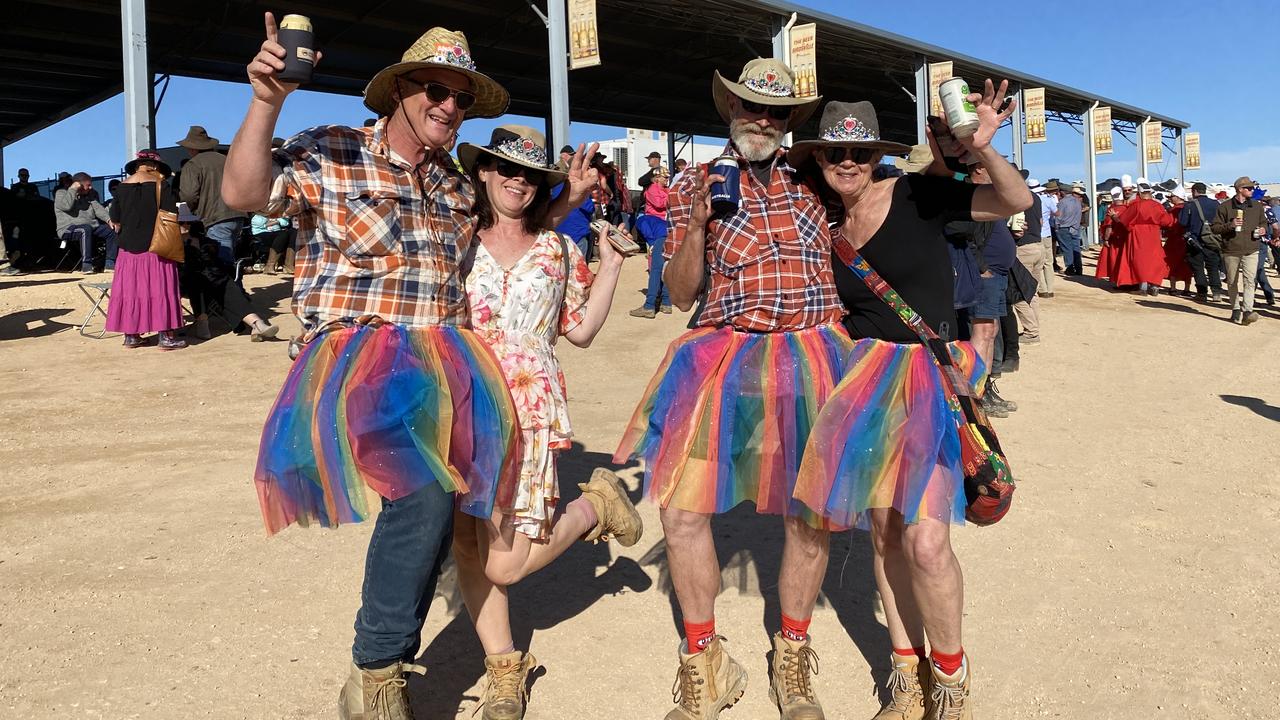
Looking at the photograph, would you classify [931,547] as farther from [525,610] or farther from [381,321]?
[525,610]

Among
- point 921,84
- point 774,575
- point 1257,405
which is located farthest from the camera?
point 921,84

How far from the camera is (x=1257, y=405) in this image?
8211mm

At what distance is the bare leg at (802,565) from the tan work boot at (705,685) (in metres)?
0.29

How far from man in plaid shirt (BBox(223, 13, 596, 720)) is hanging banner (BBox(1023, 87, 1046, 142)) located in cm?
2438

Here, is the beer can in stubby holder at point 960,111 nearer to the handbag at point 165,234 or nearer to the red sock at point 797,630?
the red sock at point 797,630

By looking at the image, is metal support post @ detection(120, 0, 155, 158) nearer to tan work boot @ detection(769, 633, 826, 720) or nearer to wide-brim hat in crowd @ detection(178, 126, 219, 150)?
wide-brim hat in crowd @ detection(178, 126, 219, 150)

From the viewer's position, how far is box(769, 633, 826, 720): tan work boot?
305 cm

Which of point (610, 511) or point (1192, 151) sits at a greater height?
point (1192, 151)

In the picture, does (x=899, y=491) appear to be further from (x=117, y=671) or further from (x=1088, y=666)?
(x=117, y=671)

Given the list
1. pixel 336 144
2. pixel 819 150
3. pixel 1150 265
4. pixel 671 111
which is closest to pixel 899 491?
pixel 819 150

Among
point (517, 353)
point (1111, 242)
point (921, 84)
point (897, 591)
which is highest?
point (921, 84)

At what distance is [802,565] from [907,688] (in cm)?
51

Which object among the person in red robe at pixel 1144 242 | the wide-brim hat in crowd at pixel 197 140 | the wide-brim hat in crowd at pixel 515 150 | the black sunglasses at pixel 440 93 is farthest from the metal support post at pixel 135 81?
the person in red robe at pixel 1144 242

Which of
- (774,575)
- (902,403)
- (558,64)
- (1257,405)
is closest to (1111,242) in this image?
(1257,405)
